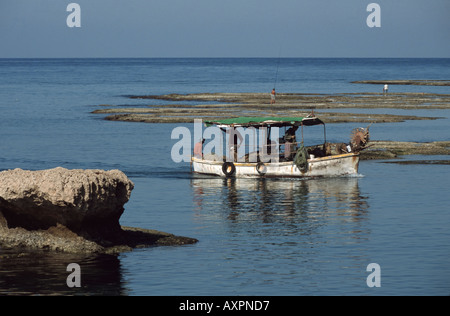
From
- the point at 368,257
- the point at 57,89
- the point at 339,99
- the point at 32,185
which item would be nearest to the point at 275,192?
Result: the point at 368,257

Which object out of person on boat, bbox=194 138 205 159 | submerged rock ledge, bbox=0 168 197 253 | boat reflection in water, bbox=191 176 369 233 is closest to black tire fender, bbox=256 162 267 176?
boat reflection in water, bbox=191 176 369 233

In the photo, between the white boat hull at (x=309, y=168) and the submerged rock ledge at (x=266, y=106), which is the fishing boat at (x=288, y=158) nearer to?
the white boat hull at (x=309, y=168)

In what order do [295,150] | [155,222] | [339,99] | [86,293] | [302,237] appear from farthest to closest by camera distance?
[339,99], [295,150], [155,222], [302,237], [86,293]

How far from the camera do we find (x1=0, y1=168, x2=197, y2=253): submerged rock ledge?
25.7 m

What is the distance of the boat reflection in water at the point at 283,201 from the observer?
113ft

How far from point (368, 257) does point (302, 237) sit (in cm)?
369

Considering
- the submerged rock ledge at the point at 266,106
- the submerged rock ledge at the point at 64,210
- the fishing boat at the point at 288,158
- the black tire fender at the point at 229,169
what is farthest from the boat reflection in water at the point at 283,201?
the submerged rock ledge at the point at 266,106

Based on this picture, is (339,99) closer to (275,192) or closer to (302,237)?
(275,192)

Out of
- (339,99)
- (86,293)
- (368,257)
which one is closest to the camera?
(86,293)

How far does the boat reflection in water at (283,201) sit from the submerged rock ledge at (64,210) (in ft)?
23.7

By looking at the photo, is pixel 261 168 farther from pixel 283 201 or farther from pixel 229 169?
pixel 283 201

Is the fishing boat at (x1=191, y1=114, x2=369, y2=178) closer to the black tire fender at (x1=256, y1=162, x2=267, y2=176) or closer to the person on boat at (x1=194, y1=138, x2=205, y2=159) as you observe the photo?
the black tire fender at (x1=256, y1=162, x2=267, y2=176)

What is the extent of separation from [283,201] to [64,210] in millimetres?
15056

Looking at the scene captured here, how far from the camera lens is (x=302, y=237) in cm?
3084
